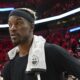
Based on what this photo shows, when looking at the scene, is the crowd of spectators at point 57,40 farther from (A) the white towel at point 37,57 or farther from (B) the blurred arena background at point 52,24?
(A) the white towel at point 37,57

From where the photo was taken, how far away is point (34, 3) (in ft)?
56.5

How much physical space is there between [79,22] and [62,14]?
1173 millimetres

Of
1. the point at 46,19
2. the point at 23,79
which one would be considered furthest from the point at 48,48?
the point at 46,19

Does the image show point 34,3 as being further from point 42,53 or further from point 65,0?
point 42,53

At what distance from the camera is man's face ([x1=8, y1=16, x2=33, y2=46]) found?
1.87 metres

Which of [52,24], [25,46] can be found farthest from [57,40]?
[25,46]

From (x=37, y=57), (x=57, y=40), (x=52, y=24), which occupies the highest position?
(x=52, y=24)

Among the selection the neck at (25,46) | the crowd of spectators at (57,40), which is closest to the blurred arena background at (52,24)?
the crowd of spectators at (57,40)

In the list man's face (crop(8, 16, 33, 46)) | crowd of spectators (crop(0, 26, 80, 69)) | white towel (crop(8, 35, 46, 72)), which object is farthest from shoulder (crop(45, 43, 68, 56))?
crowd of spectators (crop(0, 26, 80, 69))

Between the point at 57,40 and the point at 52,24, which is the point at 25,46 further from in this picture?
the point at 52,24

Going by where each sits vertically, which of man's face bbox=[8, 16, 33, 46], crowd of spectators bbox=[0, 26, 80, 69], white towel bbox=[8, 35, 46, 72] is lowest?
crowd of spectators bbox=[0, 26, 80, 69]

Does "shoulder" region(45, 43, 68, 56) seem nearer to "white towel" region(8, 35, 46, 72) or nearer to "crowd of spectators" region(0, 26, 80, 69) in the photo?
"white towel" region(8, 35, 46, 72)

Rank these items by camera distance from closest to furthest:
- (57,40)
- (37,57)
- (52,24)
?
1. (37,57)
2. (57,40)
3. (52,24)

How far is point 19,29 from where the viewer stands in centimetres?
190
